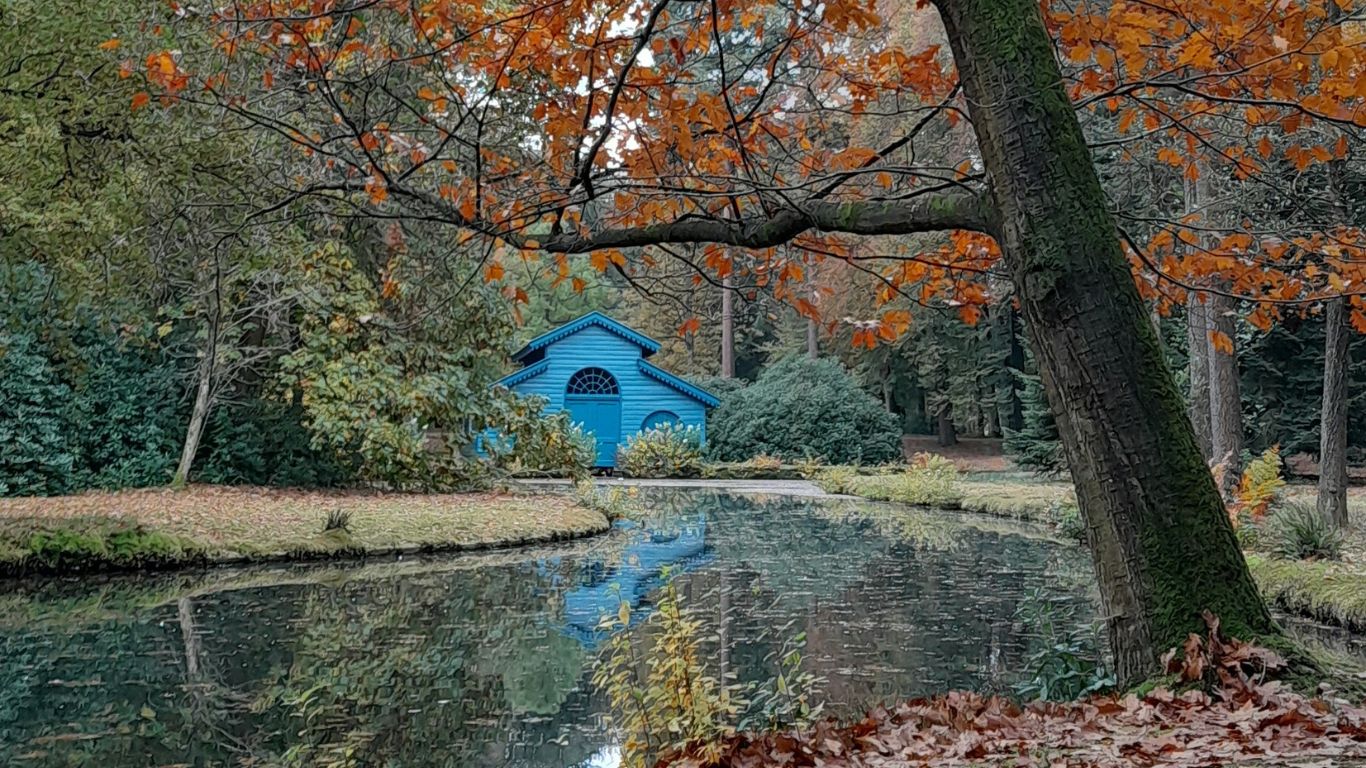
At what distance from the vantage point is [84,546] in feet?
35.7

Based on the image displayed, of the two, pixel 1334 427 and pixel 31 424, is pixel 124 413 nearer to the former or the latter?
pixel 31 424

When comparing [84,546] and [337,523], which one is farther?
[337,523]

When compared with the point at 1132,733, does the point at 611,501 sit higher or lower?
higher

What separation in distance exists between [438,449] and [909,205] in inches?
641

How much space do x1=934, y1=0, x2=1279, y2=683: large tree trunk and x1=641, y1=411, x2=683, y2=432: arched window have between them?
92.7 ft

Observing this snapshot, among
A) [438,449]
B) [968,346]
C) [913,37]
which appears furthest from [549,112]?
[968,346]

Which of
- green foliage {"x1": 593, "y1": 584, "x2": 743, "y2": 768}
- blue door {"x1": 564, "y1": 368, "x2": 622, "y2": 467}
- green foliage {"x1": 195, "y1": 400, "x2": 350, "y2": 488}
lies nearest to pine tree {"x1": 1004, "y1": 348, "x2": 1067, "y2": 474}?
blue door {"x1": 564, "y1": 368, "x2": 622, "y2": 467}

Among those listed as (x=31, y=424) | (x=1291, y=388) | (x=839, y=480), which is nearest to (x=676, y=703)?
(x=31, y=424)

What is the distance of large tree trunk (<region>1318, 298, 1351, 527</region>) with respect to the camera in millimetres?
12961

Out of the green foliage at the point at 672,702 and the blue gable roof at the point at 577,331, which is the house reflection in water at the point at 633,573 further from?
the blue gable roof at the point at 577,331

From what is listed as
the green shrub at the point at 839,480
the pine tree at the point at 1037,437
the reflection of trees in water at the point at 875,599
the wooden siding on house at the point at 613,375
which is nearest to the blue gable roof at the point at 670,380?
the wooden siding on house at the point at 613,375

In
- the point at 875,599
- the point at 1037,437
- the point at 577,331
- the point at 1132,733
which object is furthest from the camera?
the point at 577,331

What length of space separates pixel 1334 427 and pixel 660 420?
2172cm

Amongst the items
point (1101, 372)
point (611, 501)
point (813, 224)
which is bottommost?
point (611, 501)
